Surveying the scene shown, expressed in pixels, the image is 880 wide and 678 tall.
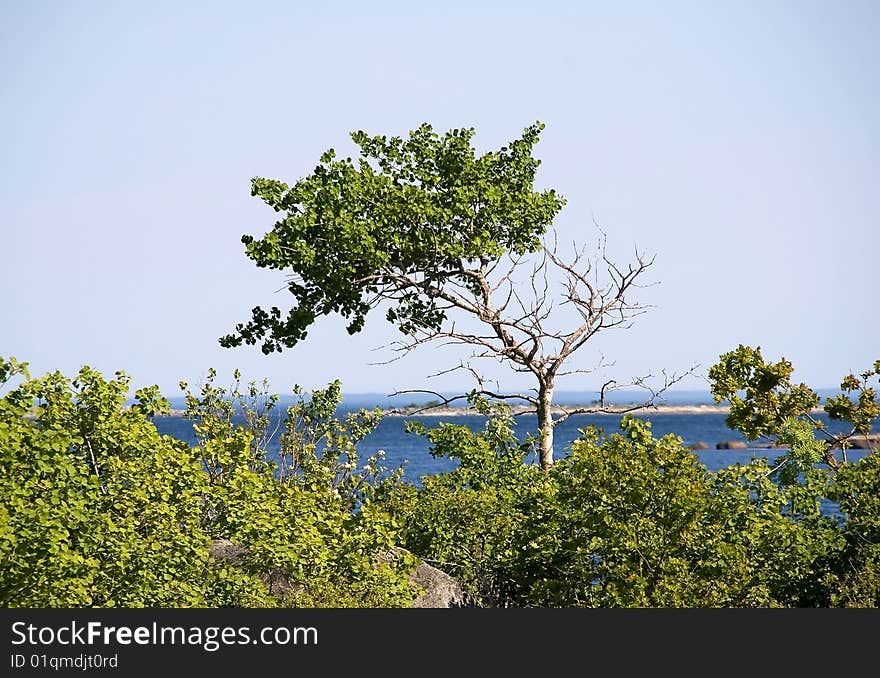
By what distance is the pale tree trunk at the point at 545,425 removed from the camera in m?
14.0

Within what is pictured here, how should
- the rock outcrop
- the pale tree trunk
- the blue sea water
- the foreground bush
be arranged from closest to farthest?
1. the foreground bush
2. the rock outcrop
3. the pale tree trunk
4. the blue sea water

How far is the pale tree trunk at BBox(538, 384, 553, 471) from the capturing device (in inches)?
553

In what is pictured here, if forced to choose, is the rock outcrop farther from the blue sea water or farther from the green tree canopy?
the blue sea water

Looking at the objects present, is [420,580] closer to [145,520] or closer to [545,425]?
[145,520]

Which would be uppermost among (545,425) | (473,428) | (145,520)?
(545,425)

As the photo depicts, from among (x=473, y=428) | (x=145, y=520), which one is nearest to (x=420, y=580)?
(x=145, y=520)

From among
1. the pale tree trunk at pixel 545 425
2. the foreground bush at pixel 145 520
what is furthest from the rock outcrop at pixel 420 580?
the pale tree trunk at pixel 545 425

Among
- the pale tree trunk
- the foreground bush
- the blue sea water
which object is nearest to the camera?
the foreground bush

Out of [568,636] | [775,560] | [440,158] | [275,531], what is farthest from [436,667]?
[440,158]

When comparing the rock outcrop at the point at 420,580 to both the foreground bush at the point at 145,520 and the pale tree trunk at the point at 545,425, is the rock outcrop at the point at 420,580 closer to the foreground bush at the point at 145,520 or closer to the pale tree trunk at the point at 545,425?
the foreground bush at the point at 145,520

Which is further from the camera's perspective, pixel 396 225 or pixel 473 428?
pixel 473 428

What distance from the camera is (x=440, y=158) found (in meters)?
14.1

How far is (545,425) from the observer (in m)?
14.2

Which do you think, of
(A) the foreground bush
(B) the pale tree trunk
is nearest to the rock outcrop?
(A) the foreground bush
